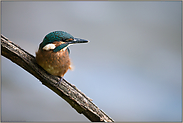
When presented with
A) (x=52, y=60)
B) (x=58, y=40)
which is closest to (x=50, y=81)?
(x=52, y=60)

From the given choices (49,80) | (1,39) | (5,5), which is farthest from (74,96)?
(5,5)

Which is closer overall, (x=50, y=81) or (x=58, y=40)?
(x=58, y=40)

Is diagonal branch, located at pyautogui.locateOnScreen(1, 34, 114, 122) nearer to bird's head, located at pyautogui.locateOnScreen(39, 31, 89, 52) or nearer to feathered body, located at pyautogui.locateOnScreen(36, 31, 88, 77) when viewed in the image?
feathered body, located at pyautogui.locateOnScreen(36, 31, 88, 77)

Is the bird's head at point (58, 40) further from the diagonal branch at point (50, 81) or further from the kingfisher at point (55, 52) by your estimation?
the diagonal branch at point (50, 81)

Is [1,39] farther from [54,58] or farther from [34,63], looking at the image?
[54,58]

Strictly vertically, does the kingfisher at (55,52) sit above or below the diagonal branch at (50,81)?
above

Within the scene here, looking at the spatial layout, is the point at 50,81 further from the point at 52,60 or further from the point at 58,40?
the point at 58,40

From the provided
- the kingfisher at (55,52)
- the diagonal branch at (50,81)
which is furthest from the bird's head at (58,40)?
the diagonal branch at (50,81)

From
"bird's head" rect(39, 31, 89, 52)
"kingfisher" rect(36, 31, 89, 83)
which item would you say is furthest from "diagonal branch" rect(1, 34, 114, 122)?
"bird's head" rect(39, 31, 89, 52)
